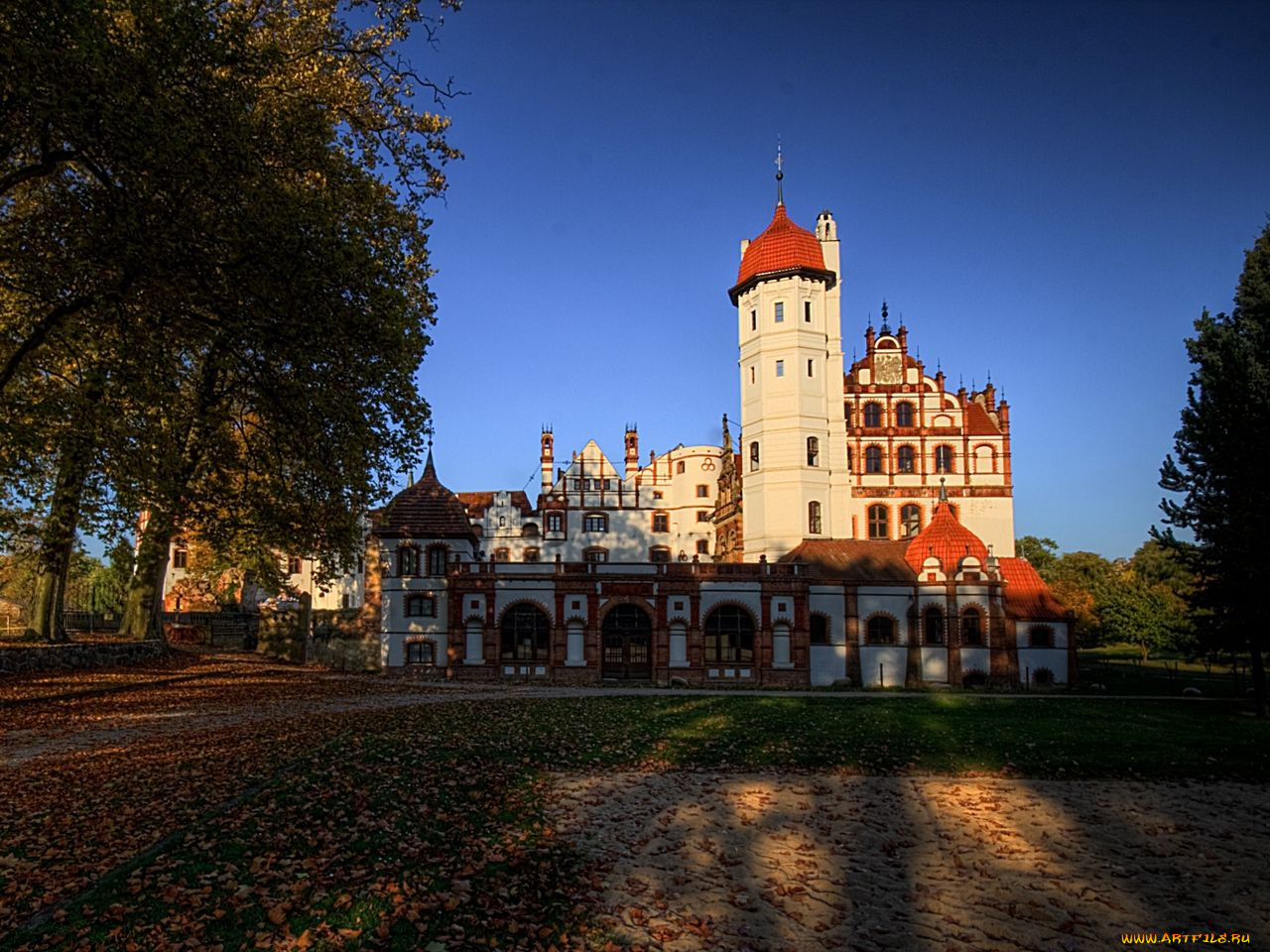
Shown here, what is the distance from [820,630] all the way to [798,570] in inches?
118

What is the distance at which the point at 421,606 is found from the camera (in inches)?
1481

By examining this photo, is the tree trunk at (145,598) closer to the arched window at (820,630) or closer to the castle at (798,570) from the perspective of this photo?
the castle at (798,570)

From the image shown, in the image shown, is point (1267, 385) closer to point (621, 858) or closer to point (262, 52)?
point (621, 858)

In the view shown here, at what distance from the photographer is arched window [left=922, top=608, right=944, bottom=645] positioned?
38812 millimetres

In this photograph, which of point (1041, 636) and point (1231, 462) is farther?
point (1041, 636)

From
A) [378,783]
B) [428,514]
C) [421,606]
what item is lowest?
[378,783]

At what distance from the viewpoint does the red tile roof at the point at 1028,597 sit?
38.9 m

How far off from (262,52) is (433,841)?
44.1 feet

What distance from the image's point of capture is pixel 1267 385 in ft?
76.7

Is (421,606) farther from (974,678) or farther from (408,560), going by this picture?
(974,678)

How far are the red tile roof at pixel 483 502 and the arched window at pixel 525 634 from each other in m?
21.1

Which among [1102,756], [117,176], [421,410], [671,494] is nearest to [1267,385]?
[1102,756]

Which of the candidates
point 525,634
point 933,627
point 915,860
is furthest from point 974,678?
point 915,860

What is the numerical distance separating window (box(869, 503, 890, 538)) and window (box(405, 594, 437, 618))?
25.4 metres
